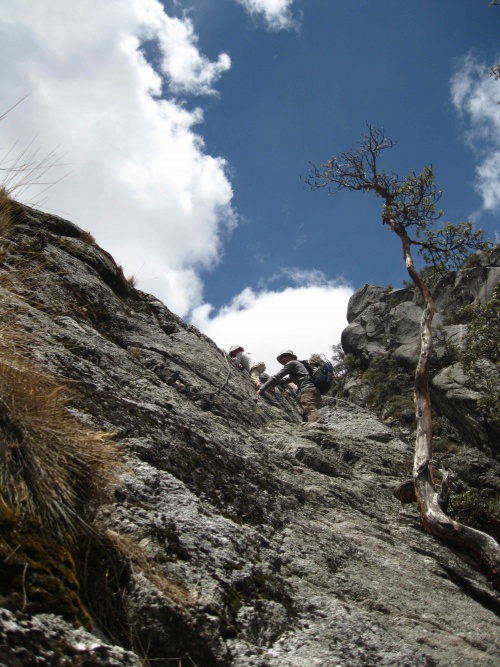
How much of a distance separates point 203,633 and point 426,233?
14.9 m

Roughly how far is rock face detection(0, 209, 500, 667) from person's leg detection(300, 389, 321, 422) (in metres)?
3.18

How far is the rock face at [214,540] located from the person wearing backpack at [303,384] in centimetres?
312

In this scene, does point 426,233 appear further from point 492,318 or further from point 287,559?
point 287,559

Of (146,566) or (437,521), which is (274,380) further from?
(146,566)

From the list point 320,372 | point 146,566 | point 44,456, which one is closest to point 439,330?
point 320,372

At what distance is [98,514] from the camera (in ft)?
12.6

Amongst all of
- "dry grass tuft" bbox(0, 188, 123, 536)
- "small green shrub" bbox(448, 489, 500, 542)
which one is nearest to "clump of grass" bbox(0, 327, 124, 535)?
"dry grass tuft" bbox(0, 188, 123, 536)

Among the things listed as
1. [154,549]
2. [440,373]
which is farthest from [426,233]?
[154,549]

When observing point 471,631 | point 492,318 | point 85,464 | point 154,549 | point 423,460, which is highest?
point 492,318

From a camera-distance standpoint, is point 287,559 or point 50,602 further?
point 287,559

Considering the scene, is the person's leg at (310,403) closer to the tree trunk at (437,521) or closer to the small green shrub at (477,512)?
the tree trunk at (437,521)

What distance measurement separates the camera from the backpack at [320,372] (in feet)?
45.2

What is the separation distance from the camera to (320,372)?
13.8m

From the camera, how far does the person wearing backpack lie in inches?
516
